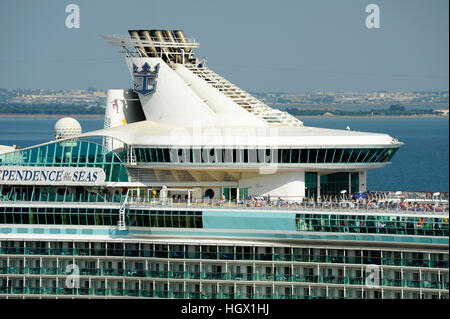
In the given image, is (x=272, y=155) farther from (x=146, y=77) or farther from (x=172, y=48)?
(x=172, y=48)

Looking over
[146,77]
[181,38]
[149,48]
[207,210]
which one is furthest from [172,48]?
[207,210]

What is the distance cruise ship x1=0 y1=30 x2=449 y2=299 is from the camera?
56719mm

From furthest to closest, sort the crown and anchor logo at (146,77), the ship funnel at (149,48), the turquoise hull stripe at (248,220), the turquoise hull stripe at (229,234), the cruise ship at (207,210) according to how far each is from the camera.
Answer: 1. the ship funnel at (149,48)
2. the crown and anchor logo at (146,77)
3. the turquoise hull stripe at (248,220)
4. the cruise ship at (207,210)
5. the turquoise hull stripe at (229,234)

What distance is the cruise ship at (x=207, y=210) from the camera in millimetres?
56719

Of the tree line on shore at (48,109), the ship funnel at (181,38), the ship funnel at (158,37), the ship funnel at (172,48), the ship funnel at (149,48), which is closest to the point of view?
the ship funnel at (149,48)

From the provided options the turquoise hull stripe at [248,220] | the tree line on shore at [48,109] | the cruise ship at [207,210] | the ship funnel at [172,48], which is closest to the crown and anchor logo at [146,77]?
the cruise ship at [207,210]

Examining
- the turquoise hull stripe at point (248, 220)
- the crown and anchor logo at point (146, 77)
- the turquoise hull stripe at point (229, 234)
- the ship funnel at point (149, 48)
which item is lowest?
the turquoise hull stripe at point (229, 234)

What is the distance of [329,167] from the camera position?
199ft

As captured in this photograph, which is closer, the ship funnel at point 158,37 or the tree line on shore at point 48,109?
the ship funnel at point 158,37

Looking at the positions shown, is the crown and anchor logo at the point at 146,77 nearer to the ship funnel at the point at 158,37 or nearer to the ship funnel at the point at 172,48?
the ship funnel at the point at 158,37

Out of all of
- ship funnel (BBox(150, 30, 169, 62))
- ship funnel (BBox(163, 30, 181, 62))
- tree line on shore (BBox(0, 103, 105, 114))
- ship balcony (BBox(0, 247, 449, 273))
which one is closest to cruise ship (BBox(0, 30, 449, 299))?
ship balcony (BBox(0, 247, 449, 273))

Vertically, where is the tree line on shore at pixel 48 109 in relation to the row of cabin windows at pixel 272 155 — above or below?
above

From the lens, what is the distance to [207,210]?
194 feet

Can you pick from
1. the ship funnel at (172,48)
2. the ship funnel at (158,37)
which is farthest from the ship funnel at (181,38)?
the ship funnel at (158,37)
